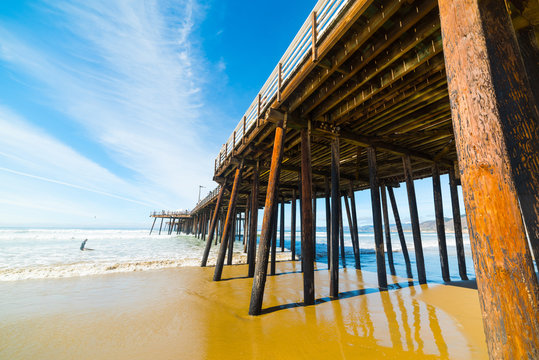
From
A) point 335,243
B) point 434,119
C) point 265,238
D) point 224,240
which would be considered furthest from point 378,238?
point 224,240

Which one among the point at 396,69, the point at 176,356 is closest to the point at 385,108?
the point at 396,69

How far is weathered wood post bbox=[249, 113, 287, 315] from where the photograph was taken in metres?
4.25

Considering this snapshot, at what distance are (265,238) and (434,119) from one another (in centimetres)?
555

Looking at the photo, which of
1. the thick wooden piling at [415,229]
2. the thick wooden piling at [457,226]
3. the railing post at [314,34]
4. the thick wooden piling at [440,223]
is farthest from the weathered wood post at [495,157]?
the thick wooden piling at [457,226]

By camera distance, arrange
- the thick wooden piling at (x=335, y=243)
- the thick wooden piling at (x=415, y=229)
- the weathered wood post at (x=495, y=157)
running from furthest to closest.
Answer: the thick wooden piling at (x=415, y=229)
the thick wooden piling at (x=335, y=243)
the weathered wood post at (x=495, y=157)

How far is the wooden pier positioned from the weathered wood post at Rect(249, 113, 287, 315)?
0.03 meters

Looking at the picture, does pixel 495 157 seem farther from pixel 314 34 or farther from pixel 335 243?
pixel 335 243

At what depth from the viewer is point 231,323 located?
3826mm

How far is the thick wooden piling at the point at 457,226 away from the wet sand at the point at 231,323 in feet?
6.60

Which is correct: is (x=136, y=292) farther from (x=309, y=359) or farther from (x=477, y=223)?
(x=477, y=223)

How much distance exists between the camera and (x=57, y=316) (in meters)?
4.17

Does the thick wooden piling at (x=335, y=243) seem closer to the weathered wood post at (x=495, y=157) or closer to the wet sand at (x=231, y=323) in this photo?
the wet sand at (x=231, y=323)

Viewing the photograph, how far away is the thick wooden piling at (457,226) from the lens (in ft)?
23.6

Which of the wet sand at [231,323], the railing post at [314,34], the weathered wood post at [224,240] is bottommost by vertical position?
the wet sand at [231,323]
